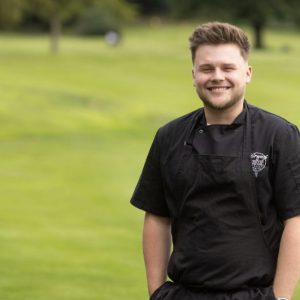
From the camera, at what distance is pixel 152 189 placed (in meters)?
3.74

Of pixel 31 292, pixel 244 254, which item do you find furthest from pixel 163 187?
pixel 31 292

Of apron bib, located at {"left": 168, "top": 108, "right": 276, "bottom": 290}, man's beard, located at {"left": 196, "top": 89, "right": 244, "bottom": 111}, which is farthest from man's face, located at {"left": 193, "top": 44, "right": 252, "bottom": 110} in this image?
apron bib, located at {"left": 168, "top": 108, "right": 276, "bottom": 290}

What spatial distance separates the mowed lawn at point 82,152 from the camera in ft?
27.4

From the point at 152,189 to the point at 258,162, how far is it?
20.8 inches

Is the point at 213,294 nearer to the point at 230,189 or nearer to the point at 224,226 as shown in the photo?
the point at 224,226

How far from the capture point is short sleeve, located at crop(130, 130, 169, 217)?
12.1ft

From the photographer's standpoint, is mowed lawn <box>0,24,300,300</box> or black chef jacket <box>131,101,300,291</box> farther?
mowed lawn <box>0,24,300,300</box>

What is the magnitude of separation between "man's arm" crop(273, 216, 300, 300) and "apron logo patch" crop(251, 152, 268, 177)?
226 millimetres

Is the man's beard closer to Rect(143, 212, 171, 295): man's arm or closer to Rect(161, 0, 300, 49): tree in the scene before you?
Rect(143, 212, 171, 295): man's arm

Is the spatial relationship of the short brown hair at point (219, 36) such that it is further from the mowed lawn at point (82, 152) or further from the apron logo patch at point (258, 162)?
the mowed lawn at point (82, 152)

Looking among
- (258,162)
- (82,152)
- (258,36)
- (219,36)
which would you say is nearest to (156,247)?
(258,162)

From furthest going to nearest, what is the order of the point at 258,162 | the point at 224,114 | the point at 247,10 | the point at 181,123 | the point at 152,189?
the point at 247,10 → the point at 152,189 → the point at 181,123 → the point at 224,114 → the point at 258,162

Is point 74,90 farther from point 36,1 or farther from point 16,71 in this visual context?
point 36,1

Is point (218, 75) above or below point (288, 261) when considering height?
above
